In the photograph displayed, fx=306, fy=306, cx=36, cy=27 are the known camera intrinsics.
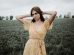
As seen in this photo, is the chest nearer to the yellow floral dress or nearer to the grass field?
the yellow floral dress

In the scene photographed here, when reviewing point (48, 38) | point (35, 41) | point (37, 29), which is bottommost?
point (48, 38)

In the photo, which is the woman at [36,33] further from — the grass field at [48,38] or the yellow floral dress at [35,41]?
the grass field at [48,38]

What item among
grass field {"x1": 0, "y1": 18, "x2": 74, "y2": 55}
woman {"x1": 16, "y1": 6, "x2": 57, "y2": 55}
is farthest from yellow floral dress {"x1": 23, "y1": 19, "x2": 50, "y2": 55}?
grass field {"x1": 0, "y1": 18, "x2": 74, "y2": 55}

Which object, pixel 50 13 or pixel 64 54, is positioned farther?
pixel 64 54

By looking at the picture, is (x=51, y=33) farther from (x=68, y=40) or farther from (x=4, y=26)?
(x=4, y=26)

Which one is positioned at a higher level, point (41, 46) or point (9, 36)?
point (41, 46)

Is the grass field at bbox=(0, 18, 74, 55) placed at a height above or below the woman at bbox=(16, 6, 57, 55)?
below

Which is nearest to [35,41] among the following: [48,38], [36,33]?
[36,33]

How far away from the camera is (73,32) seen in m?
7.35

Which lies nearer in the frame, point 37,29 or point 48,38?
point 37,29

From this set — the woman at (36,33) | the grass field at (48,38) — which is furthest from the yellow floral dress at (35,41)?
the grass field at (48,38)

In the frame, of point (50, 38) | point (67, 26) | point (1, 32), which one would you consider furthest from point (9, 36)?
point (67, 26)

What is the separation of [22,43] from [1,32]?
636 mm

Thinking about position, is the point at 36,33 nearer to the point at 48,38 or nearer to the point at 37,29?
the point at 37,29
